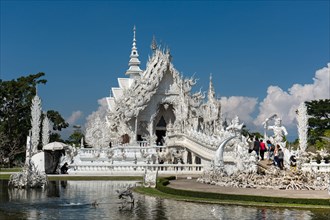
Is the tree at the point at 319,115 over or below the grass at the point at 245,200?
over

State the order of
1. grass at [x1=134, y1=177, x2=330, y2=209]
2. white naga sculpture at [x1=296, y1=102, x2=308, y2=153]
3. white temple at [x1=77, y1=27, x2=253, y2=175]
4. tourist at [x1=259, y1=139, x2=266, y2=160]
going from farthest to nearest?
white temple at [x1=77, y1=27, x2=253, y2=175] < white naga sculpture at [x1=296, y1=102, x2=308, y2=153] < tourist at [x1=259, y1=139, x2=266, y2=160] < grass at [x1=134, y1=177, x2=330, y2=209]

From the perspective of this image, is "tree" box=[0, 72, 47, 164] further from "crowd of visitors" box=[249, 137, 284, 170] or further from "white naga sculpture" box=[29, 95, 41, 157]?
"crowd of visitors" box=[249, 137, 284, 170]

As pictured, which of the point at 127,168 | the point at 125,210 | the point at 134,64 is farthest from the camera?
the point at 134,64

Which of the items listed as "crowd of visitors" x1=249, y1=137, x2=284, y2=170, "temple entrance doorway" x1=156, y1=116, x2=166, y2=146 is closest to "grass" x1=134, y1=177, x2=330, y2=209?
"crowd of visitors" x1=249, y1=137, x2=284, y2=170

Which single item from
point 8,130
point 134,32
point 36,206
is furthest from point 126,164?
point 134,32

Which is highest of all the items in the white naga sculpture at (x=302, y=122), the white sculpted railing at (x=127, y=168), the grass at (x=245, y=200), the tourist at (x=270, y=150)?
the white naga sculpture at (x=302, y=122)

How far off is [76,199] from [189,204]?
4.40 metres

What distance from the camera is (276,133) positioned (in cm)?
2669

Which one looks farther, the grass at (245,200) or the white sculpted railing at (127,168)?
the white sculpted railing at (127,168)

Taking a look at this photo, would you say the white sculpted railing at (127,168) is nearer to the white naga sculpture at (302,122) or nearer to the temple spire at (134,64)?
the white naga sculpture at (302,122)

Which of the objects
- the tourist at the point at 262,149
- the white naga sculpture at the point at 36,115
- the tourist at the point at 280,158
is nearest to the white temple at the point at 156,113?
the white naga sculpture at the point at 36,115

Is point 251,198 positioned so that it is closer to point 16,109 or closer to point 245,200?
point 245,200

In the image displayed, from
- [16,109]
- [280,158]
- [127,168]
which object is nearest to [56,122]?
[16,109]

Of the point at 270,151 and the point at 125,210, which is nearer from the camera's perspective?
the point at 125,210
